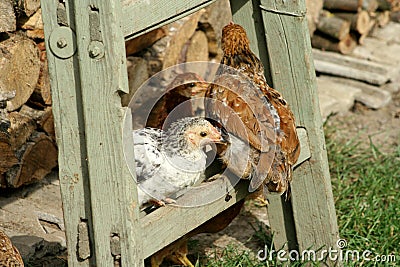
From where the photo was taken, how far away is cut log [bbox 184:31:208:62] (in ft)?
15.4

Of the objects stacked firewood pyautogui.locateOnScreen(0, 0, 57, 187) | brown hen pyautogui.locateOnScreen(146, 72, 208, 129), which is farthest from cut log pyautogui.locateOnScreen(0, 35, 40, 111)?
brown hen pyautogui.locateOnScreen(146, 72, 208, 129)

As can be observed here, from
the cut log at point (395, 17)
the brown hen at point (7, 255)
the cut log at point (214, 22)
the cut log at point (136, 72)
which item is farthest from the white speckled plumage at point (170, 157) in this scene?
the cut log at point (395, 17)

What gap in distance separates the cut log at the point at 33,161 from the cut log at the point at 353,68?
293cm

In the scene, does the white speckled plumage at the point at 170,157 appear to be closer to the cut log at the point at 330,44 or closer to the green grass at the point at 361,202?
the green grass at the point at 361,202

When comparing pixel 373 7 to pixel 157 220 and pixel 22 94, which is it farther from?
pixel 157 220

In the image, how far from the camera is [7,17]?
11.1 ft

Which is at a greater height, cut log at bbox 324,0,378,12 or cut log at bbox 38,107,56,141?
cut log at bbox 324,0,378,12

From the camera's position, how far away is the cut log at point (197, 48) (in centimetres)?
468

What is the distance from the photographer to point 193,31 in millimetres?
4648

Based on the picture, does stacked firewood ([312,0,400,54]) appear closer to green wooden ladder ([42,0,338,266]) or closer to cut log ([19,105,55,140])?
cut log ([19,105,55,140])

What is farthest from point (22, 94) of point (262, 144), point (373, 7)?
point (373, 7)

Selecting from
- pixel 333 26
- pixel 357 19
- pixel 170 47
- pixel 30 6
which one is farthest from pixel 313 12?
pixel 30 6

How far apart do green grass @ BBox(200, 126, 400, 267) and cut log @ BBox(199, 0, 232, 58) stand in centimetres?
97

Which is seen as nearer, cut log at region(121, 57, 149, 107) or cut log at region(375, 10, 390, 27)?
cut log at region(121, 57, 149, 107)
